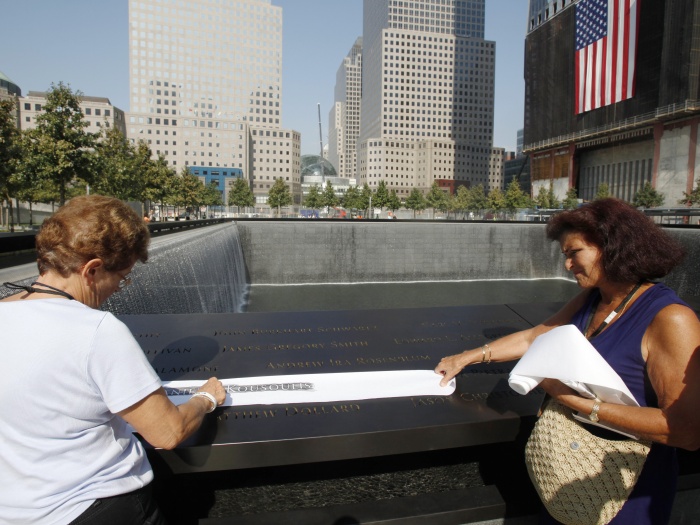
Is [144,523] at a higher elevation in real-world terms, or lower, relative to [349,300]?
higher

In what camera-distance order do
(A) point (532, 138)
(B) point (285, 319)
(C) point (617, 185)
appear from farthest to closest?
1. (A) point (532, 138)
2. (C) point (617, 185)
3. (B) point (285, 319)

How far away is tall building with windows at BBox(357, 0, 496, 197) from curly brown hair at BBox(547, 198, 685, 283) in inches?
5028

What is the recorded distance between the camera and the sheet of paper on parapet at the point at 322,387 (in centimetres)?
193

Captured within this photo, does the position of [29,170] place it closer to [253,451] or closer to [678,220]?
[253,451]

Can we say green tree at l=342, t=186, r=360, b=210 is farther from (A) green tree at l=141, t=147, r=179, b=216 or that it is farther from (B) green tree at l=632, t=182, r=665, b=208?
(B) green tree at l=632, t=182, r=665, b=208

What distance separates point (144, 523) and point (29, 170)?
2274 cm

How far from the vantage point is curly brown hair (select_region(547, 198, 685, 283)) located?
167 centimetres

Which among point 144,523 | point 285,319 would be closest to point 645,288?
point 144,523

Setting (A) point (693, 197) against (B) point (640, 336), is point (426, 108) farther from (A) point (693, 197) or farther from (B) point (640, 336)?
(B) point (640, 336)

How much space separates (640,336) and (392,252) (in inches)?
713

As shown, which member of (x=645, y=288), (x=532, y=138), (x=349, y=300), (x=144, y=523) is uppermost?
(x=532, y=138)

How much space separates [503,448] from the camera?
90.1 inches

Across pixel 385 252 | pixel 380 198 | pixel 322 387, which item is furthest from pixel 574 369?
pixel 380 198

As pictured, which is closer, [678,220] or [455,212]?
[678,220]
